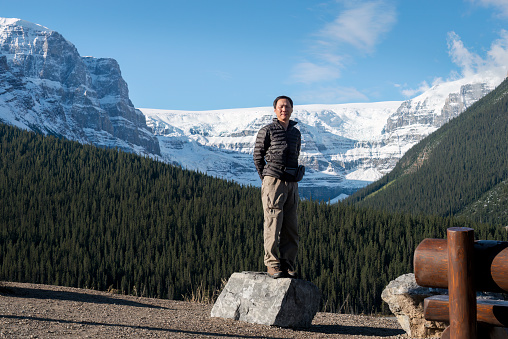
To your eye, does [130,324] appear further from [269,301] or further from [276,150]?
[276,150]

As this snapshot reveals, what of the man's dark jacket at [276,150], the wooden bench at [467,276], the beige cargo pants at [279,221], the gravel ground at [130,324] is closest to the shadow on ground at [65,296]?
the gravel ground at [130,324]

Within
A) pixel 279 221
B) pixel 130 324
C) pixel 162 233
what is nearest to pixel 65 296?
pixel 130 324

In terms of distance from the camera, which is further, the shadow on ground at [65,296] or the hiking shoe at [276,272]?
the shadow on ground at [65,296]

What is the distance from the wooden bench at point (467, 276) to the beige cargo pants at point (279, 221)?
592 centimetres

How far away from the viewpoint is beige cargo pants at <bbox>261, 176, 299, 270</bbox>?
37.0ft

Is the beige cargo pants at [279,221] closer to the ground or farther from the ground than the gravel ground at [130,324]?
farther from the ground

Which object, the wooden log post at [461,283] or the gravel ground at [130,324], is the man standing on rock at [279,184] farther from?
the wooden log post at [461,283]

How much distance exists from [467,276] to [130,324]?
755cm

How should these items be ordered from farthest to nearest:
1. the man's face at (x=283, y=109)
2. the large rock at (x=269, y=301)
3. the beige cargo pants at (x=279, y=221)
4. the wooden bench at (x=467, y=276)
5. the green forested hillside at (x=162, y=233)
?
the green forested hillside at (x=162, y=233)
the large rock at (x=269, y=301)
the man's face at (x=283, y=109)
the beige cargo pants at (x=279, y=221)
the wooden bench at (x=467, y=276)

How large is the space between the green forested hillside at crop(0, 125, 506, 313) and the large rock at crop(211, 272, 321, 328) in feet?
185

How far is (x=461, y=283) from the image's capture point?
5.17 m

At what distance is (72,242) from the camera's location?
307ft

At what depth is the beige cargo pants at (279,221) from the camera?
11.3m

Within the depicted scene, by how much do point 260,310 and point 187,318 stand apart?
5.65 ft
